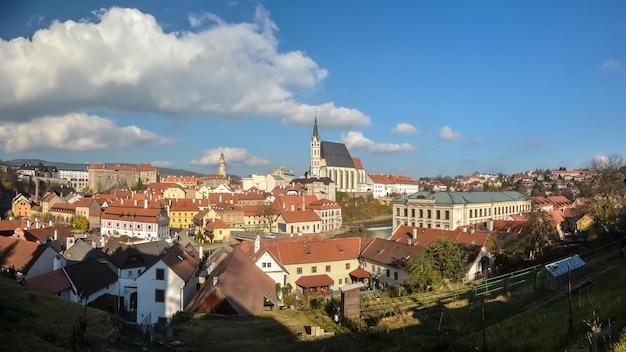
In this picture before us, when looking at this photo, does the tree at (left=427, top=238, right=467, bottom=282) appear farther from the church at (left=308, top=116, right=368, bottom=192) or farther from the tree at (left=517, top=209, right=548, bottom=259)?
the church at (left=308, top=116, right=368, bottom=192)

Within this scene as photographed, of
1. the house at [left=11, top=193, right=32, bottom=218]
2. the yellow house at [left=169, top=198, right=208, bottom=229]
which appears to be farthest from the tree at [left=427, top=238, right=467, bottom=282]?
the house at [left=11, top=193, right=32, bottom=218]

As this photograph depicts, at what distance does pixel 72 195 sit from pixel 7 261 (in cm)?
6288

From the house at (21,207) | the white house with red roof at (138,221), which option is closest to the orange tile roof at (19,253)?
the white house with red roof at (138,221)

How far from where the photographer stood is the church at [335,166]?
114 meters

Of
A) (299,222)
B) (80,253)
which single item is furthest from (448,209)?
(80,253)

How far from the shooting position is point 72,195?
84.9m

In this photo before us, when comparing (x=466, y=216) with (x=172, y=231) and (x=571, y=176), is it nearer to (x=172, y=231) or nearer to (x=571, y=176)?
(x=172, y=231)

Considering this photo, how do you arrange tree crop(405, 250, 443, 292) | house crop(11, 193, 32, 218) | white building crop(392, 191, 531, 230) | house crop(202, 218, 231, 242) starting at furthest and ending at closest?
house crop(11, 193, 32, 218) → house crop(202, 218, 231, 242) → white building crop(392, 191, 531, 230) → tree crop(405, 250, 443, 292)

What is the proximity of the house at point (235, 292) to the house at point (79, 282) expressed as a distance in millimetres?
6865

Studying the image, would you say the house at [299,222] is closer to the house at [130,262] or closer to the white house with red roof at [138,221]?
the white house with red roof at [138,221]

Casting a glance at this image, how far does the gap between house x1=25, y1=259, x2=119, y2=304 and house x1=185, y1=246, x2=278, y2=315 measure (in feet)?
22.5

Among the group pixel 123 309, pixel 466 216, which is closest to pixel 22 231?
pixel 123 309

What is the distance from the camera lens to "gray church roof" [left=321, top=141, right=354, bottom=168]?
11500 centimetres

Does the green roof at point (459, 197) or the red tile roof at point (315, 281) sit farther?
the green roof at point (459, 197)
